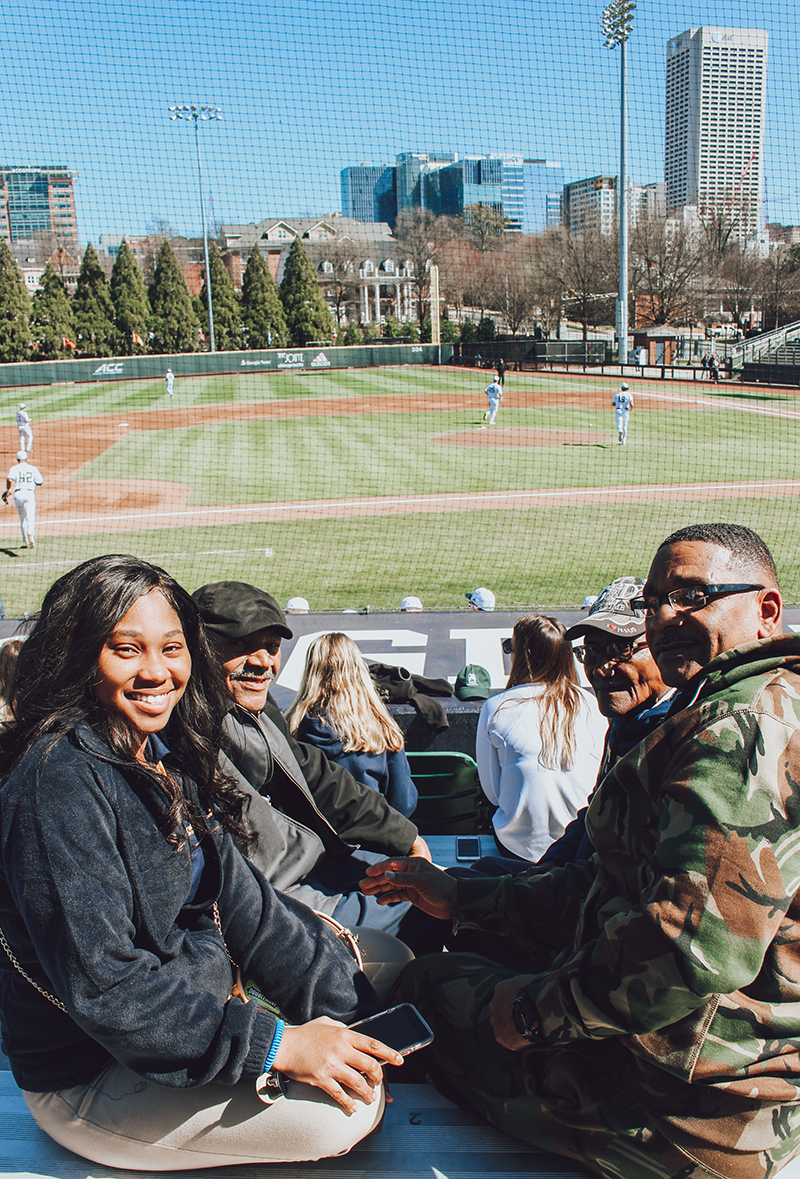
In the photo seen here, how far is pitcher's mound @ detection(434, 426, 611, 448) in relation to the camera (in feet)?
75.9

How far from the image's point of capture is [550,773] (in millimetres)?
2912

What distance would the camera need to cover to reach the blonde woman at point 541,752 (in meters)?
2.92

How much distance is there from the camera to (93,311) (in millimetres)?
40969

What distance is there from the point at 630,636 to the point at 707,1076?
1.27m

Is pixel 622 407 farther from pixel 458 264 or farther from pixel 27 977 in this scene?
pixel 27 977

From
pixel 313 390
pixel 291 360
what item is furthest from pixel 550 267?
pixel 291 360

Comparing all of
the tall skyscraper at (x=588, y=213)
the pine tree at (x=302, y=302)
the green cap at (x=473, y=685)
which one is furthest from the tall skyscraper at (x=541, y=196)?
the green cap at (x=473, y=685)

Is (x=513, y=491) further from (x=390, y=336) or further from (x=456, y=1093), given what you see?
(x=390, y=336)

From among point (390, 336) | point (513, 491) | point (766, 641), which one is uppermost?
point (390, 336)

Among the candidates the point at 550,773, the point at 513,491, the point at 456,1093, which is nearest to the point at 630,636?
the point at 550,773

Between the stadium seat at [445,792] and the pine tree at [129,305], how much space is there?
41138 mm

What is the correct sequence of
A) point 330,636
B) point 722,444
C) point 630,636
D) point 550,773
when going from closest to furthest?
point 630,636 → point 550,773 → point 330,636 → point 722,444

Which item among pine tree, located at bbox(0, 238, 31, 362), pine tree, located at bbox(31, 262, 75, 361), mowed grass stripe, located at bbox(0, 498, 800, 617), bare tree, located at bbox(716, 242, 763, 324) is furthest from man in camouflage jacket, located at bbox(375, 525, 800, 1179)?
pine tree, located at bbox(31, 262, 75, 361)

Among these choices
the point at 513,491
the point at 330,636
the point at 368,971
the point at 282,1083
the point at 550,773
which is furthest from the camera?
the point at 513,491
